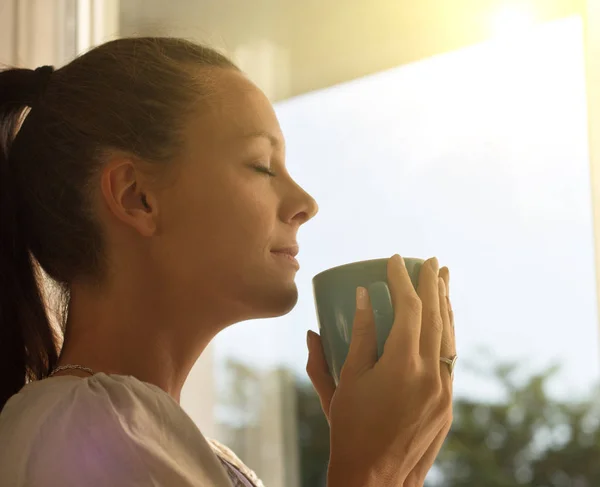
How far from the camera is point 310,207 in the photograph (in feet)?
2.65

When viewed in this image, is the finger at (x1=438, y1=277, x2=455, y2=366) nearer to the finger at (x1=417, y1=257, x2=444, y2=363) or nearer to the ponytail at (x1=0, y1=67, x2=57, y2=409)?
the finger at (x1=417, y1=257, x2=444, y2=363)

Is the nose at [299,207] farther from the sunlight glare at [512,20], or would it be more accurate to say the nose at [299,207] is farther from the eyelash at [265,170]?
the sunlight glare at [512,20]

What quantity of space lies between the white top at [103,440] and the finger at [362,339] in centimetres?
15

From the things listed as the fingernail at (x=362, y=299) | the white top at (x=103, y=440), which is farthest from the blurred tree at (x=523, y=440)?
the white top at (x=103, y=440)

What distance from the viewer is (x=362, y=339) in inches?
28.2

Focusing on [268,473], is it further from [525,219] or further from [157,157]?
[157,157]

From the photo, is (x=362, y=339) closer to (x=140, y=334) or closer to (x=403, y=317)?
(x=403, y=317)

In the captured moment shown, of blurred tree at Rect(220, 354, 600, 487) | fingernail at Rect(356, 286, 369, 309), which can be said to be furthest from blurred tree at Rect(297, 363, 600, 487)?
fingernail at Rect(356, 286, 369, 309)

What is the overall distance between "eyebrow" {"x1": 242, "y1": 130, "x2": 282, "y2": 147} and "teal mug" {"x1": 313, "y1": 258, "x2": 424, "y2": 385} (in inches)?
6.1

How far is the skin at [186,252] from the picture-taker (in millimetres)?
764

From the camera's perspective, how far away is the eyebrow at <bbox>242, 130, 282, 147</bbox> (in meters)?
0.80

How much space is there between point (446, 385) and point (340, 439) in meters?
0.11

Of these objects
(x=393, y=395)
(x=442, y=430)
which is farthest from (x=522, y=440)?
(x=393, y=395)

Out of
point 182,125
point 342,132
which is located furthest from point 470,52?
point 182,125
